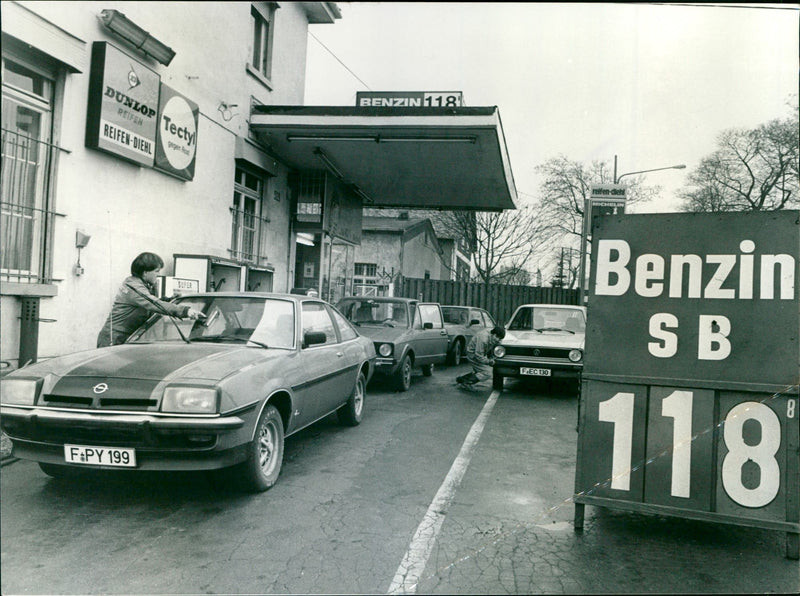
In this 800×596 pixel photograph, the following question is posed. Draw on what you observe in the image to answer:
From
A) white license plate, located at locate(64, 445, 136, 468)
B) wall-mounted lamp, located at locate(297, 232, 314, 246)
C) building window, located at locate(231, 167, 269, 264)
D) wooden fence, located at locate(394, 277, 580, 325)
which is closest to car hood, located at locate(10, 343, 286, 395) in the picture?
A: white license plate, located at locate(64, 445, 136, 468)

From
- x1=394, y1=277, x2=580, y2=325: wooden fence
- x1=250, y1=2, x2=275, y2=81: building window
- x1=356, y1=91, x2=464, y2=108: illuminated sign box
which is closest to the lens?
x1=356, y1=91, x2=464, y2=108: illuminated sign box

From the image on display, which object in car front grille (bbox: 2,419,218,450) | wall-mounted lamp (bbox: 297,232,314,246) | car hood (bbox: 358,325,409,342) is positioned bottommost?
car front grille (bbox: 2,419,218,450)

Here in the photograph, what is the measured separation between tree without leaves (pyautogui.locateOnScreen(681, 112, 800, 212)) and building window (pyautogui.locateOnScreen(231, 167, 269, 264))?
8111 mm

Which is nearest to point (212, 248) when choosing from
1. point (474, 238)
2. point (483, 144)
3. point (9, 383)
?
point (483, 144)

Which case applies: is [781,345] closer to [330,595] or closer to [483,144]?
[330,595]

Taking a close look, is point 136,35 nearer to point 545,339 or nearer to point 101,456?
point 101,456

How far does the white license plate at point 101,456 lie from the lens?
367 cm

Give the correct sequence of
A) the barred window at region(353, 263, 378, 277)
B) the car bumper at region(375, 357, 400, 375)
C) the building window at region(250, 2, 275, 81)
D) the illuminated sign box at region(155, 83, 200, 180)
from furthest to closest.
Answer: the barred window at region(353, 263, 378, 277) → the building window at region(250, 2, 275, 81) → the car bumper at region(375, 357, 400, 375) → the illuminated sign box at region(155, 83, 200, 180)

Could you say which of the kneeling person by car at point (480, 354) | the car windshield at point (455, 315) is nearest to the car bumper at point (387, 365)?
the kneeling person by car at point (480, 354)

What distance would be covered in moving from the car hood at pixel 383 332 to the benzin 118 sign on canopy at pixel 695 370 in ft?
18.3

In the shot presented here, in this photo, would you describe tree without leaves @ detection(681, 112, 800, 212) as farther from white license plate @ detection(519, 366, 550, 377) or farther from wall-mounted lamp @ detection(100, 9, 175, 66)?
wall-mounted lamp @ detection(100, 9, 175, 66)

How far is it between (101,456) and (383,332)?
615 centimetres

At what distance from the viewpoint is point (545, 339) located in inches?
386

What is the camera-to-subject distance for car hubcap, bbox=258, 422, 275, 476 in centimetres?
438
